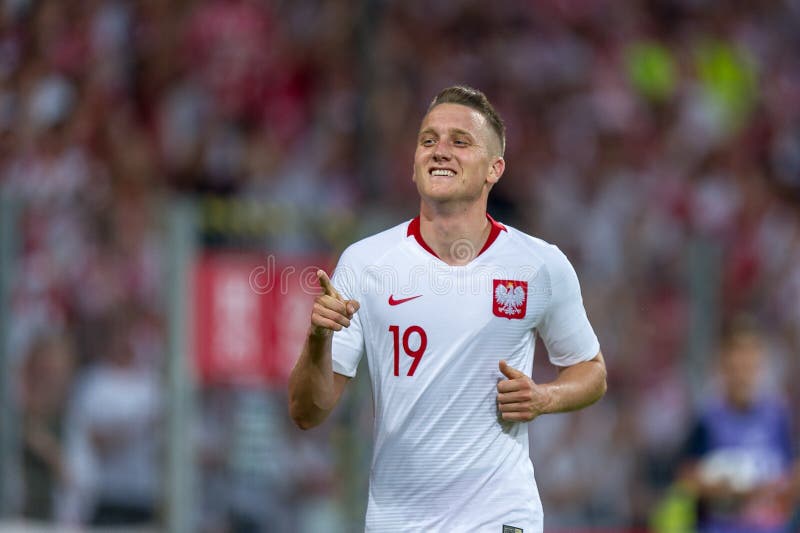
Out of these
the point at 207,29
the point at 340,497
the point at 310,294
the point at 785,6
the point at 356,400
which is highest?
the point at 785,6

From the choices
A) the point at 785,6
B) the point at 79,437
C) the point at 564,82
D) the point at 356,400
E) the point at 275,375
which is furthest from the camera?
the point at 785,6

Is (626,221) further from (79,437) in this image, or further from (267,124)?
(79,437)

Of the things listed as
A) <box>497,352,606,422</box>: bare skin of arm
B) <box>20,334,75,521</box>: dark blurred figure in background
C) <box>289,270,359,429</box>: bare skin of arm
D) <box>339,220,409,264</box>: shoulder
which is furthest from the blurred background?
<box>497,352,606,422</box>: bare skin of arm

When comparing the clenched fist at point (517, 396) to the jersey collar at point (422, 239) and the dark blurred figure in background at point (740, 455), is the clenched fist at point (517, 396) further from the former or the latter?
the dark blurred figure in background at point (740, 455)

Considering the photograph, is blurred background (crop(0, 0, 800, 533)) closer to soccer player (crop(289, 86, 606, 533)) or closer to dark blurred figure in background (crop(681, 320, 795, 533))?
dark blurred figure in background (crop(681, 320, 795, 533))

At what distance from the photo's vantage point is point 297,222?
8.88 metres

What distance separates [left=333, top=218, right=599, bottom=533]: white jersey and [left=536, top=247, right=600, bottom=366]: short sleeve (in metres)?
0.06

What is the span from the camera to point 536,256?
4.54 m

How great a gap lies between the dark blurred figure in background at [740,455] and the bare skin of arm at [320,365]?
4.49 metres

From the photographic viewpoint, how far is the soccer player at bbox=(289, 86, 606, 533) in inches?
170

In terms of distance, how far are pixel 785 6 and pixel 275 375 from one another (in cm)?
918

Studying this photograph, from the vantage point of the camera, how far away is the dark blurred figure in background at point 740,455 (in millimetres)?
8430

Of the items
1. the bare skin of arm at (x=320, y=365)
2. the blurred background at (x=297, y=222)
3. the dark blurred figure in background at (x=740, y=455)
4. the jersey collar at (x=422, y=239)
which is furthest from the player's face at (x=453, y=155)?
the dark blurred figure in background at (x=740, y=455)

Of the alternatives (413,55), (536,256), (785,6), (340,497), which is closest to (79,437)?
(340,497)
